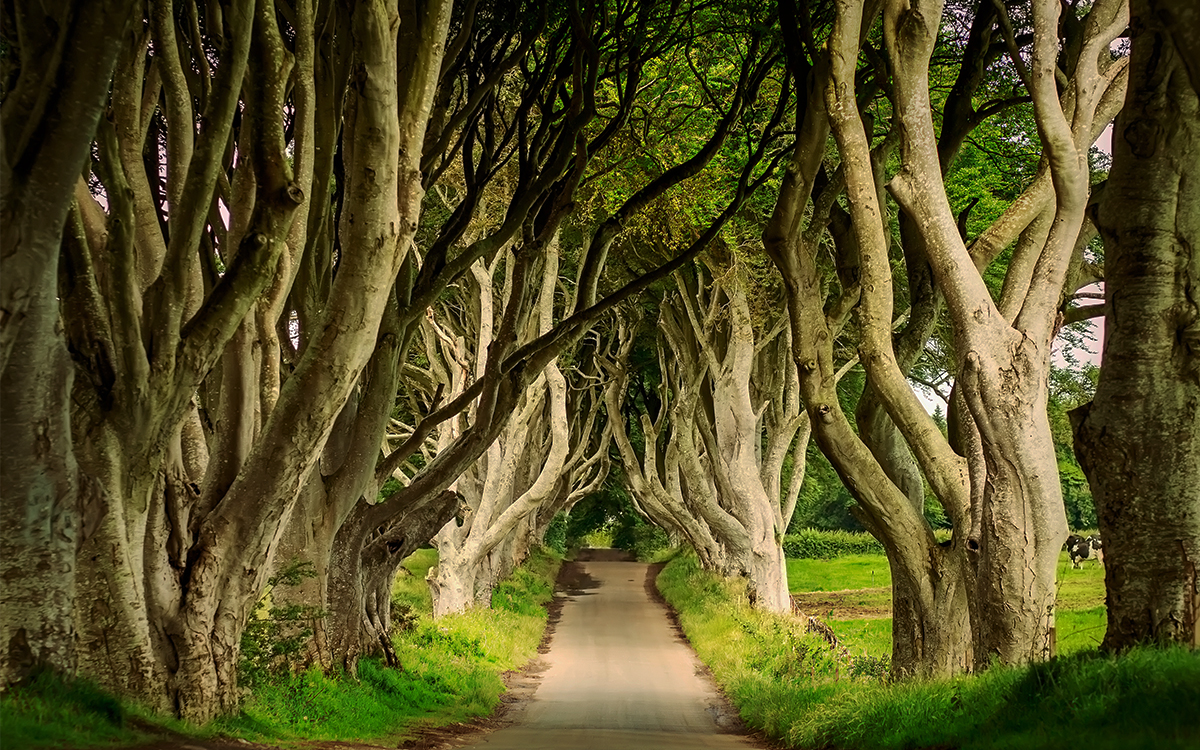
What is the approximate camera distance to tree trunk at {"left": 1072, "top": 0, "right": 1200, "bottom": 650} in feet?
20.7

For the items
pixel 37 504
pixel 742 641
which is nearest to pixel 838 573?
pixel 742 641

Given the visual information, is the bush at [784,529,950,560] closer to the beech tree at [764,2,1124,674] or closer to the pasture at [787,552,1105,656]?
the pasture at [787,552,1105,656]

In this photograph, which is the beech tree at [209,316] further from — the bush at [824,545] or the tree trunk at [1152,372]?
the bush at [824,545]

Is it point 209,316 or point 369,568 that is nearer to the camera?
point 209,316

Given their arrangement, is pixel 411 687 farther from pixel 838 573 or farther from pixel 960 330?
pixel 838 573

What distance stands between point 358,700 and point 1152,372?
27.7 feet

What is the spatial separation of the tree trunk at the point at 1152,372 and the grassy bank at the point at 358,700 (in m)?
5.78

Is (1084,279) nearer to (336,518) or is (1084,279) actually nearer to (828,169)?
(828,169)

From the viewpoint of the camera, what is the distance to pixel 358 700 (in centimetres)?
1166

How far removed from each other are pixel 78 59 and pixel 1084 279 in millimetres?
10581

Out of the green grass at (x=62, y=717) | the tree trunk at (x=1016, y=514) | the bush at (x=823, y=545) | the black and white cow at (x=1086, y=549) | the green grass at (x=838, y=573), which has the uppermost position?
the tree trunk at (x=1016, y=514)

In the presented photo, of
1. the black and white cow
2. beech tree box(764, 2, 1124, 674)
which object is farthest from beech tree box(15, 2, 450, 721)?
the black and white cow

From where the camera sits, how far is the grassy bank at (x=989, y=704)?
5.25 meters

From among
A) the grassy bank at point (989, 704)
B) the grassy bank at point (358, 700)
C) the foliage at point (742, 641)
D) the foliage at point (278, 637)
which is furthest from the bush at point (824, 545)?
the foliage at point (278, 637)
